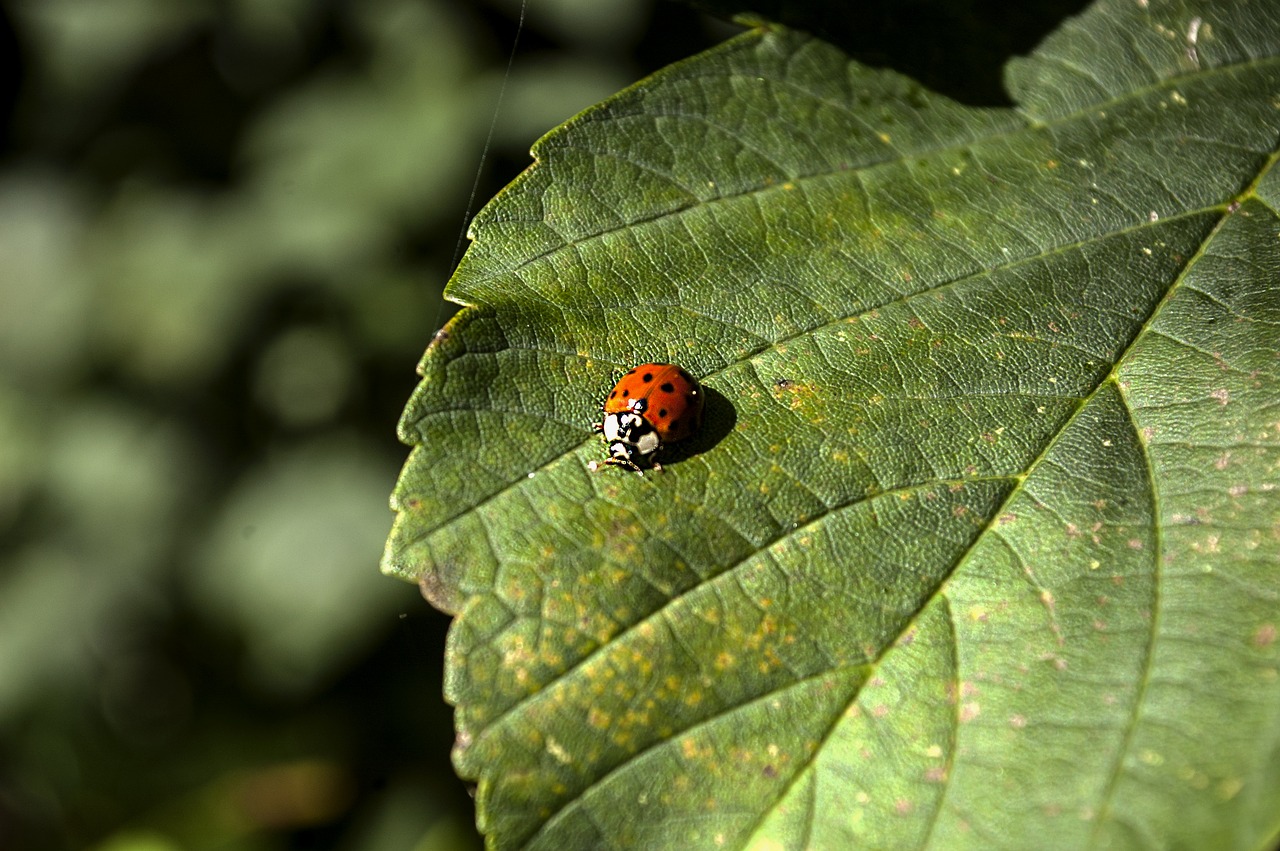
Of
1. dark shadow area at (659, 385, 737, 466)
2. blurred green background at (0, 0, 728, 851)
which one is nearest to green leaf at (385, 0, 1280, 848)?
dark shadow area at (659, 385, 737, 466)

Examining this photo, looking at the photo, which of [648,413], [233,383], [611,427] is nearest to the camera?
[648,413]

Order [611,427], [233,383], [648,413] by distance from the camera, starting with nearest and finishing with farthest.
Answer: [648,413] → [611,427] → [233,383]

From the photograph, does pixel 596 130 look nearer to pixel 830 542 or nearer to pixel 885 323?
pixel 885 323

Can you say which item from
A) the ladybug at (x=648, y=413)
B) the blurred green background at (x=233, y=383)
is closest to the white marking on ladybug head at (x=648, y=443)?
the ladybug at (x=648, y=413)

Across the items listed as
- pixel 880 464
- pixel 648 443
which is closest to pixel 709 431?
pixel 648 443

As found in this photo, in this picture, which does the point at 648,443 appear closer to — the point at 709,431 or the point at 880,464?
the point at 709,431

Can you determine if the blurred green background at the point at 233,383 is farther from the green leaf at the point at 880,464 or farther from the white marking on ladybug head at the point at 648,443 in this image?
the white marking on ladybug head at the point at 648,443

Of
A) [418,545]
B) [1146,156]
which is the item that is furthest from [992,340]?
[418,545]
